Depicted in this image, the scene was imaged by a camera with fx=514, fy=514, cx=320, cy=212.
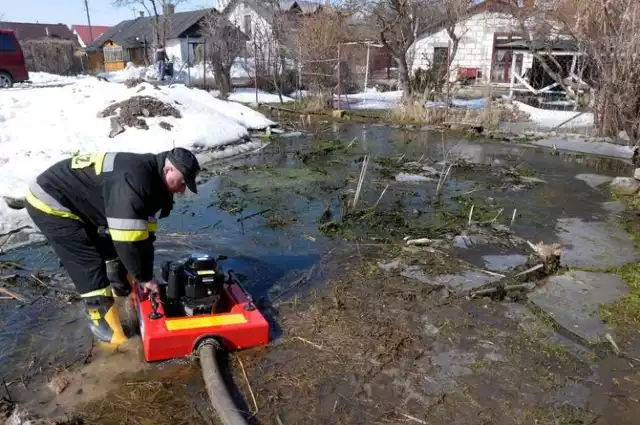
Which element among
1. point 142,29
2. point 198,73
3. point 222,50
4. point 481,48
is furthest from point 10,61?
point 142,29

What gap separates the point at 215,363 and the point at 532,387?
199cm

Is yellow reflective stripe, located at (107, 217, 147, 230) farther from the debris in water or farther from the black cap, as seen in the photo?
the debris in water

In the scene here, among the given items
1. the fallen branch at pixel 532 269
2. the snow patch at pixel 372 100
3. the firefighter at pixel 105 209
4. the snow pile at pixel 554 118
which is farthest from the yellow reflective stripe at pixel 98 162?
the snow patch at pixel 372 100

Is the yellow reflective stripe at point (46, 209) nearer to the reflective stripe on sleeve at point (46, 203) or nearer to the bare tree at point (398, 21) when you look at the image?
the reflective stripe on sleeve at point (46, 203)

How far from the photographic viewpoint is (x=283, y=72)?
2355 cm

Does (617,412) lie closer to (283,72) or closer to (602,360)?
(602,360)

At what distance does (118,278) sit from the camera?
409 cm

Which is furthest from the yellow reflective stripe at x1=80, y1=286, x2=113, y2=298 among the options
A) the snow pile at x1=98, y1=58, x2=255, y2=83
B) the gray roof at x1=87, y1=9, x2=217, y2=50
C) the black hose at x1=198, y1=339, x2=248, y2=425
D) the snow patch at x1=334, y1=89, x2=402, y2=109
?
the gray roof at x1=87, y1=9, x2=217, y2=50

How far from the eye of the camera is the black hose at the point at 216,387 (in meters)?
2.75

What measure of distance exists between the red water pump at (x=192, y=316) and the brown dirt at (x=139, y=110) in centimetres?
786

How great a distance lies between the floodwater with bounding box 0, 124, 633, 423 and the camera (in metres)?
3.96

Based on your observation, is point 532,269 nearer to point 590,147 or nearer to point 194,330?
point 194,330

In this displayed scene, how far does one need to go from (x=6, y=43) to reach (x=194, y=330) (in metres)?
18.2

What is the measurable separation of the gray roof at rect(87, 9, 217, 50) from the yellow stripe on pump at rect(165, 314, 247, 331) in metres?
35.5
